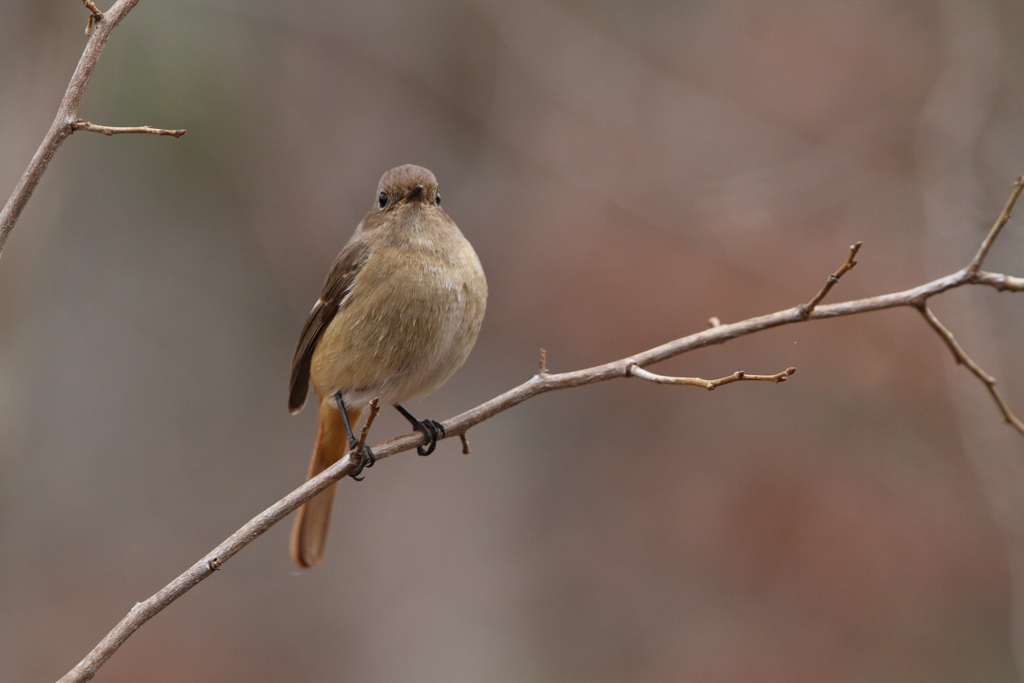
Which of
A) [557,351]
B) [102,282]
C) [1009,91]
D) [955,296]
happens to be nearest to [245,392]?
[102,282]

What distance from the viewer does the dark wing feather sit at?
3.52 metres

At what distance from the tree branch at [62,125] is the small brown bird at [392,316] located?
150cm

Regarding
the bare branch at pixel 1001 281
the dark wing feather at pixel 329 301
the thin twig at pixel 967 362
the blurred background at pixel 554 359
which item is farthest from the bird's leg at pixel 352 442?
the blurred background at pixel 554 359

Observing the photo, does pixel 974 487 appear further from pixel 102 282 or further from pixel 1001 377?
pixel 102 282

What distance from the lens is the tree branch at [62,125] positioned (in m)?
1.82

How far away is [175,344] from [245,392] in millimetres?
735

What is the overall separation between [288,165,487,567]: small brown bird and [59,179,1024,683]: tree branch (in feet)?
1.87

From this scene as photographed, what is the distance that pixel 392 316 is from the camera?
10.7 feet

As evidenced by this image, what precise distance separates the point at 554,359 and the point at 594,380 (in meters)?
5.29

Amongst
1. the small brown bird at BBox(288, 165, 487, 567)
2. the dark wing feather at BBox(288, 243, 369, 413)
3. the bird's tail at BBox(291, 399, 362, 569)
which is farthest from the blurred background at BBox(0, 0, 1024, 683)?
the bird's tail at BBox(291, 399, 362, 569)

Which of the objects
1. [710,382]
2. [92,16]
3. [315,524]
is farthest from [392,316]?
[92,16]

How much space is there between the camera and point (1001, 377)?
5734 mm

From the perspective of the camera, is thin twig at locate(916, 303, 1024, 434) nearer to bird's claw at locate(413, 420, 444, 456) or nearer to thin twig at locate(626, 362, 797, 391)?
thin twig at locate(626, 362, 797, 391)

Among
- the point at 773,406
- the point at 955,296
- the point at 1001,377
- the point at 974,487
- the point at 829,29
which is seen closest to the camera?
the point at 1001,377
